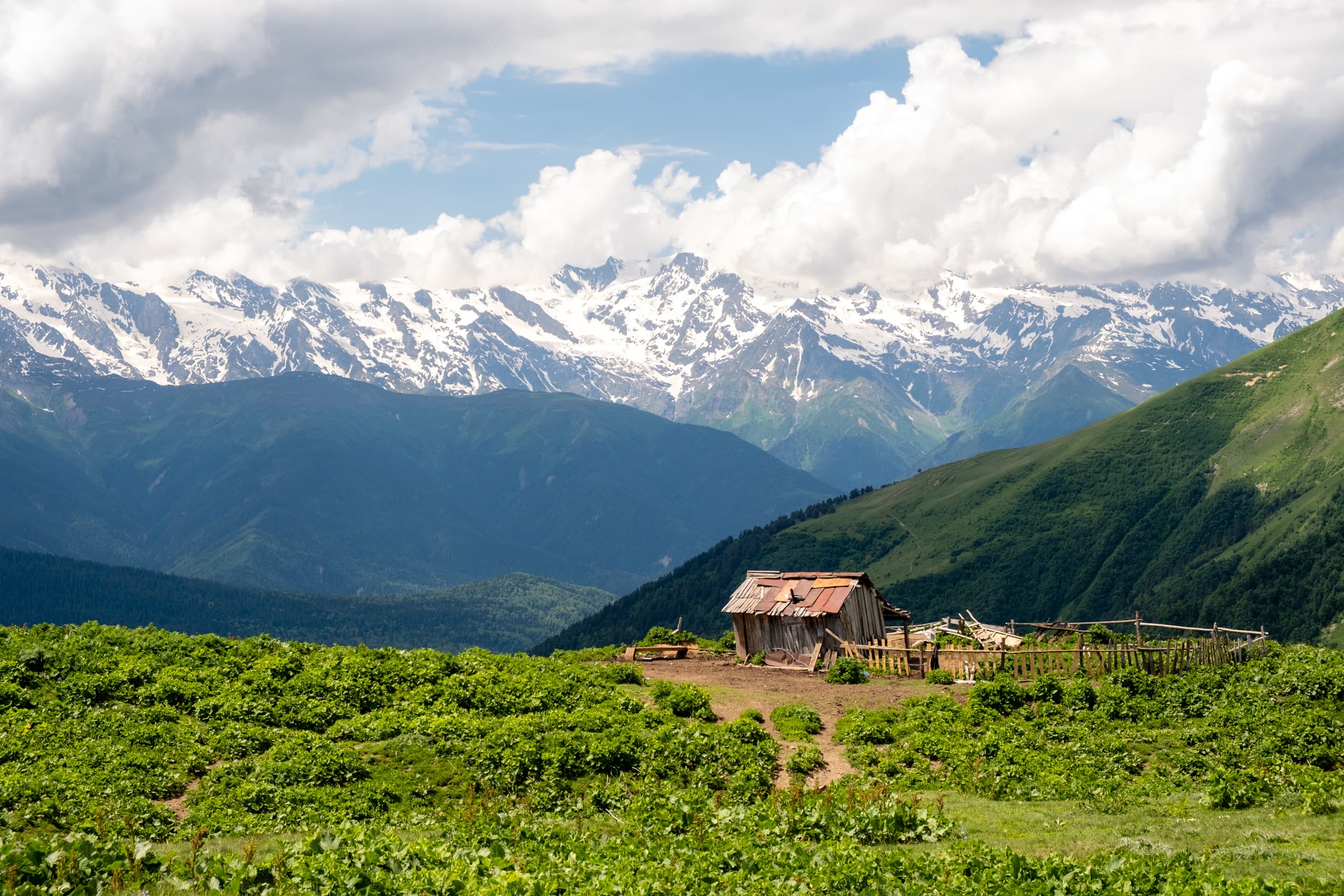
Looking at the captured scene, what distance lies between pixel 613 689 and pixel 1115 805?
20923mm

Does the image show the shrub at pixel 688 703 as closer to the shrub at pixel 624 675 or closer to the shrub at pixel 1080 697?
the shrub at pixel 624 675

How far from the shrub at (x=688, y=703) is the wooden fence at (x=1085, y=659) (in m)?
16.0

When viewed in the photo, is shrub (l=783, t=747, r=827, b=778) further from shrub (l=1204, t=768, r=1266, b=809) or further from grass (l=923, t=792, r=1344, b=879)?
shrub (l=1204, t=768, r=1266, b=809)

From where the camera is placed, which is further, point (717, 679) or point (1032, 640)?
point (1032, 640)

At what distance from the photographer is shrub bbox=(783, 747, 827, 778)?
33713 millimetres

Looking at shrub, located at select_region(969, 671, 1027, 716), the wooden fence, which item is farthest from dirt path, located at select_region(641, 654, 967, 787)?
shrub, located at select_region(969, 671, 1027, 716)

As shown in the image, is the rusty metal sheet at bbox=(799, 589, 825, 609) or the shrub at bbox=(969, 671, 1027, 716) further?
the rusty metal sheet at bbox=(799, 589, 825, 609)

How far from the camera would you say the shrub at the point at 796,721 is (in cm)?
3859

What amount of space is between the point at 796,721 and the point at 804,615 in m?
19.5

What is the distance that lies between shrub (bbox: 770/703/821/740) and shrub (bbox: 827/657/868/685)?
857cm

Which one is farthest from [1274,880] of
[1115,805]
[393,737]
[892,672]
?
[892,672]

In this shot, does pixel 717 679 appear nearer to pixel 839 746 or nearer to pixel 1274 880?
pixel 839 746

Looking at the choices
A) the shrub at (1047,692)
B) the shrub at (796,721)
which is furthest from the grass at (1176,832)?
the shrub at (1047,692)

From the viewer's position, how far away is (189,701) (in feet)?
117
